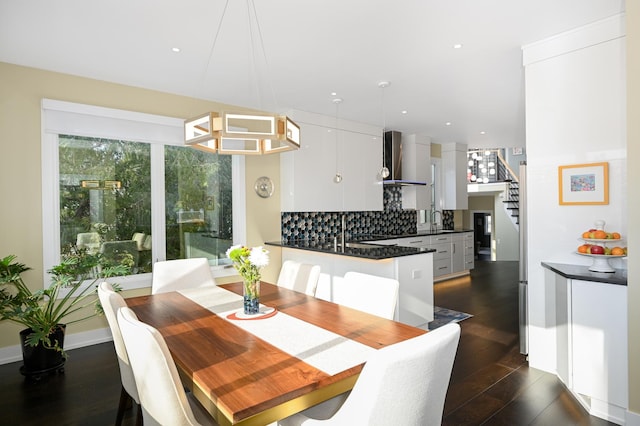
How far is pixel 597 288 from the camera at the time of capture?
7.30ft

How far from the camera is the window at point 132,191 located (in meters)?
3.44

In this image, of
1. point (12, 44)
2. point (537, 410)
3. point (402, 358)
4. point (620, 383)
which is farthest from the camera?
point (12, 44)

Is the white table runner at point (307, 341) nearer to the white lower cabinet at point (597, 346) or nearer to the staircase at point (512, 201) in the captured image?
the white lower cabinet at point (597, 346)

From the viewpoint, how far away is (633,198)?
1.99m

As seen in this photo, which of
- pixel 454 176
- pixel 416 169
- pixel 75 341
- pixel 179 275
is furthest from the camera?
pixel 454 176

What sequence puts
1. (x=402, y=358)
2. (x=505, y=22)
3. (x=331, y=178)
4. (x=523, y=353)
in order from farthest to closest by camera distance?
(x=331, y=178) → (x=523, y=353) → (x=505, y=22) → (x=402, y=358)

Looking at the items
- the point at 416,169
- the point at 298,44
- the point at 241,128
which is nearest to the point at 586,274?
the point at 241,128

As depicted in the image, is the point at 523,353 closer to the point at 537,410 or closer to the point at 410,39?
the point at 537,410

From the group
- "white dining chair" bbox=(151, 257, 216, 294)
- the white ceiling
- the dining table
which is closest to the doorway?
the white ceiling

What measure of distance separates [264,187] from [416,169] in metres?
3.06

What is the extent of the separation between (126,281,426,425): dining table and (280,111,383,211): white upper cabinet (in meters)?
2.68

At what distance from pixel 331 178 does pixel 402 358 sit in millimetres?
4350

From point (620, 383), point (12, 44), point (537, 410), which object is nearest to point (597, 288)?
point (620, 383)

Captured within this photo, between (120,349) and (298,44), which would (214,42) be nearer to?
(298,44)
